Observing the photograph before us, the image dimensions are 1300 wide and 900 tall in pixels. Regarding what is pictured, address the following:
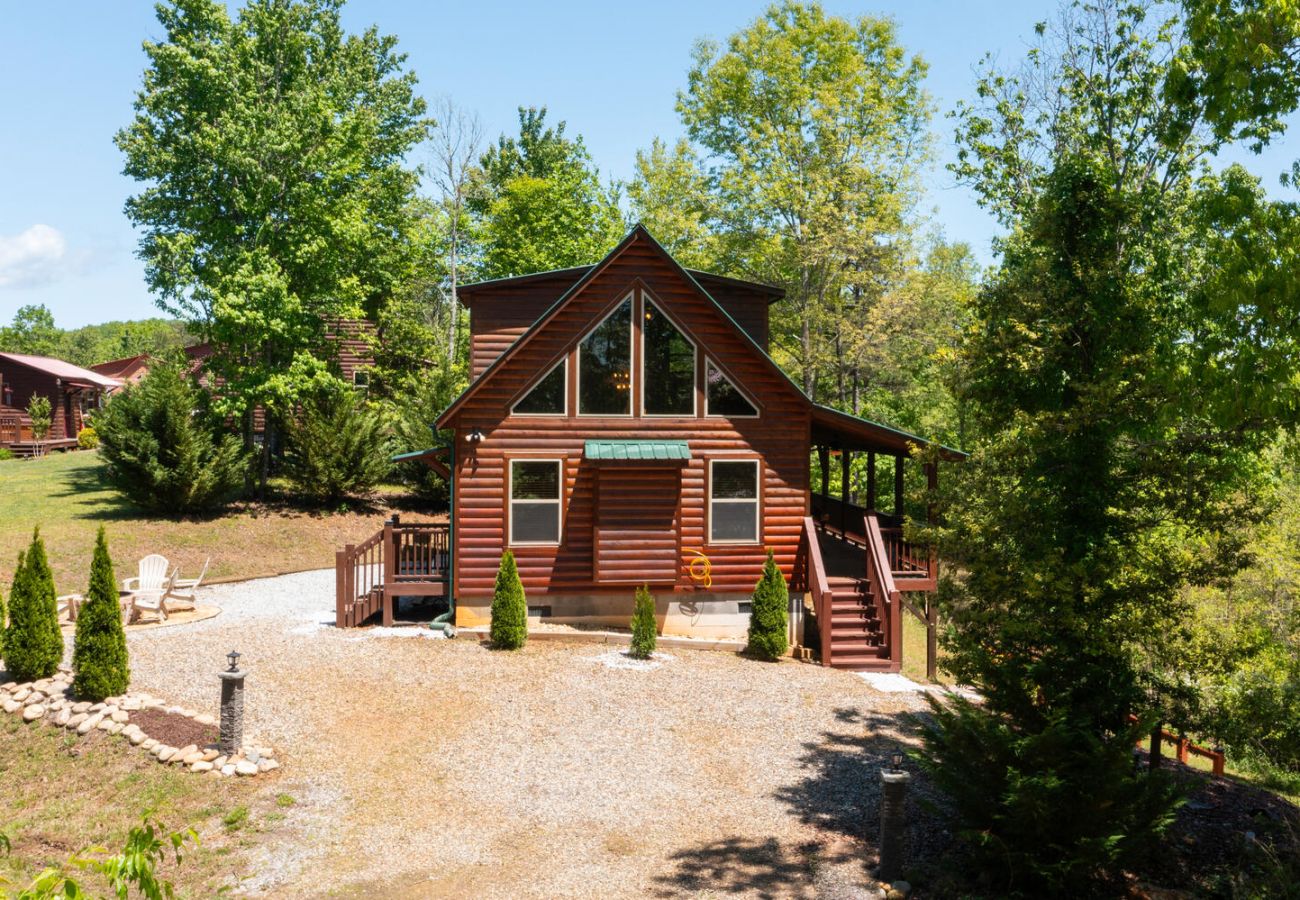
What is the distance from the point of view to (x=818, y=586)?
15.9 metres

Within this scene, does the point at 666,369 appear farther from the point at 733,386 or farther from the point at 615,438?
the point at 615,438

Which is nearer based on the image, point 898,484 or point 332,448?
point 898,484

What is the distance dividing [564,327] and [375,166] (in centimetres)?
2185

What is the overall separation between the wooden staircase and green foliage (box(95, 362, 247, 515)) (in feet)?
56.2

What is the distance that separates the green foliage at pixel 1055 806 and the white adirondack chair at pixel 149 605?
47.2 ft

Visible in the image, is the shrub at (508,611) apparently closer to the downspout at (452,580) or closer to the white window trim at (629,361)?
the downspout at (452,580)

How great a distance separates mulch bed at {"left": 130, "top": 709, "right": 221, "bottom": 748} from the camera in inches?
424

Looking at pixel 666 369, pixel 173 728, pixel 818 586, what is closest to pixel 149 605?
pixel 173 728

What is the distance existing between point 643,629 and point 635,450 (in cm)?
320

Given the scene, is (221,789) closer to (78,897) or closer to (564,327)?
(78,897)

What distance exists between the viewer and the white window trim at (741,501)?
1692 centimetres

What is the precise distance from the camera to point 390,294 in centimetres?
3500

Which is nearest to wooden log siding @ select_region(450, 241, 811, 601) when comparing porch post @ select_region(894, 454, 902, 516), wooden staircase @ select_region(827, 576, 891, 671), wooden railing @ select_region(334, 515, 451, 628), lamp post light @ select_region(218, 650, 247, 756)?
wooden railing @ select_region(334, 515, 451, 628)

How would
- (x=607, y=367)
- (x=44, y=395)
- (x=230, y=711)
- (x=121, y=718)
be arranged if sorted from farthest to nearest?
(x=44, y=395) → (x=607, y=367) → (x=121, y=718) → (x=230, y=711)
